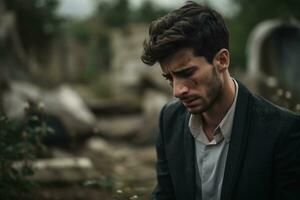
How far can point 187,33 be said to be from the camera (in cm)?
281

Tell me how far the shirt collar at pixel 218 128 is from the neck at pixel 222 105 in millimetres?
18

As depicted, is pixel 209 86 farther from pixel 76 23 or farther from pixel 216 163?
pixel 76 23

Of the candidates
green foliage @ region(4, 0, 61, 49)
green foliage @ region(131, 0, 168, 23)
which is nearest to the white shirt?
green foliage @ region(4, 0, 61, 49)

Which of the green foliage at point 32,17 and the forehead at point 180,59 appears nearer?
the forehead at point 180,59

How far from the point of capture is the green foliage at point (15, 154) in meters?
4.08

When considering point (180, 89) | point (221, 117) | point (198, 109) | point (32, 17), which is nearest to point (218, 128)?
point (221, 117)

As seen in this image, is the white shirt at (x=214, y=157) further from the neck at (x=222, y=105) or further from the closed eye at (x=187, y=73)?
the closed eye at (x=187, y=73)

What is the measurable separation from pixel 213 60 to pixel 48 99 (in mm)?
6195

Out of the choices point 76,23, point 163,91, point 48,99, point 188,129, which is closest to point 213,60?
point 188,129

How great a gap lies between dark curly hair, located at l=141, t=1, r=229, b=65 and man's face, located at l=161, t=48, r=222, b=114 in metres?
0.04

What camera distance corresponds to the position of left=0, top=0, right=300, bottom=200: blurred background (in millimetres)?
5691

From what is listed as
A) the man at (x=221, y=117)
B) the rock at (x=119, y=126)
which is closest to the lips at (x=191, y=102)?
the man at (x=221, y=117)

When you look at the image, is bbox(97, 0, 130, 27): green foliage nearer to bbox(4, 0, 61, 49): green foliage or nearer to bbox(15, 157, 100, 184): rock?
bbox(4, 0, 61, 49): green foliage

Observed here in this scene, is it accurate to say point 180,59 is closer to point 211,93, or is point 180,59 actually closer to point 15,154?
point 211,93
